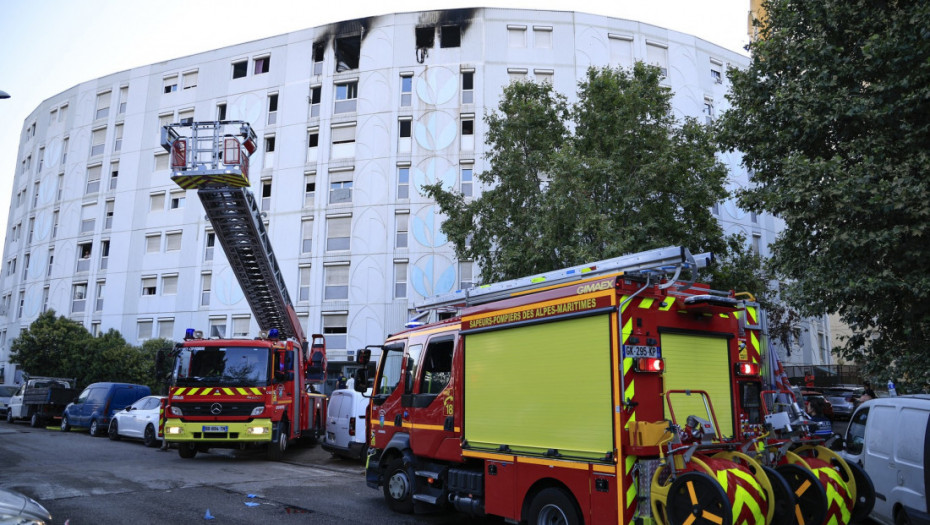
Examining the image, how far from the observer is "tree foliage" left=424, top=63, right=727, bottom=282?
15.6m

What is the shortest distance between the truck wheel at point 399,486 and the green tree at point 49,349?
2862 cm

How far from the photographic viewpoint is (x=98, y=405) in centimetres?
2089

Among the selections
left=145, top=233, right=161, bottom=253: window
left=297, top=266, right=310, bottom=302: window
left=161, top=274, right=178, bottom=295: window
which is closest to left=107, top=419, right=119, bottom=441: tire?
left=297, top=266, right=310, bottom=302: window

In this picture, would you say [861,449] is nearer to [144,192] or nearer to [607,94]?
[607,94]

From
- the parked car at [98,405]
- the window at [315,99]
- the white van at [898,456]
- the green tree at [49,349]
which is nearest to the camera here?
the white van at [898,456]

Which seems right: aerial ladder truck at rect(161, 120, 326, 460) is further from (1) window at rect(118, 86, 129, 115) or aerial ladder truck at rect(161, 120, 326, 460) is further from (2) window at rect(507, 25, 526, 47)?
(1) window at rect(118, 86, 129, 115)

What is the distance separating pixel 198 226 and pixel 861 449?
32474mm

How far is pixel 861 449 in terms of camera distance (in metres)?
8.27

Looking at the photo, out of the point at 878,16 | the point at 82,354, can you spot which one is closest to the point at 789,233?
the point at 878,16

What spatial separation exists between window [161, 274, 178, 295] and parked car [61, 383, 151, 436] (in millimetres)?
13295

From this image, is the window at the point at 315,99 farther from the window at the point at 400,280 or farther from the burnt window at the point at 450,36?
the window at the point at 400,280

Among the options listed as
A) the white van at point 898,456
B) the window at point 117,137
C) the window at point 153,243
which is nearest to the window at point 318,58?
the window at point 153,243

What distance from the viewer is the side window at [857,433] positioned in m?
8.47

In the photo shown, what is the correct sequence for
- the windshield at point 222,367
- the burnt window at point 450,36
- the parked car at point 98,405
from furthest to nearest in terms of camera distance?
the burnt window at point 450,36, the parked car at point 98,405, the windshield at point 222,367
